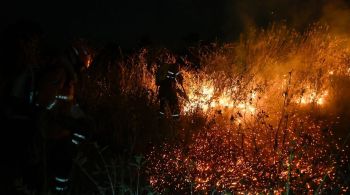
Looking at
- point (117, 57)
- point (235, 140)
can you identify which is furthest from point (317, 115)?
point (117, 57)

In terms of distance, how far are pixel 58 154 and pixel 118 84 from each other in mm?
6938

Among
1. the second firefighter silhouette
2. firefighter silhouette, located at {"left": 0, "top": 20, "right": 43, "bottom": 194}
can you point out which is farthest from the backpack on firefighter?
firefighter silhouette, located at {"left": 0, "top": 20, "right": 43, "bottom": 194}

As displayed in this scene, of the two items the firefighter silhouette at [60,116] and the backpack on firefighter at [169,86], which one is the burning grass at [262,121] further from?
the firefighter silhouette at [60,116]

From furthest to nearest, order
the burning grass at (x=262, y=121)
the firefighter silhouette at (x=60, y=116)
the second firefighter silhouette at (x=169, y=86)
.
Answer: the second firefighter silhouette at (x=169, y=86) < the burning grass at (x=262, y=121) < the firefighter silhouette at (x=60, y=116)

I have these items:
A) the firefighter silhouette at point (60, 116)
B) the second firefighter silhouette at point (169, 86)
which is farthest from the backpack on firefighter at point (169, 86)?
the firefighter silhouette at point (60, 116)

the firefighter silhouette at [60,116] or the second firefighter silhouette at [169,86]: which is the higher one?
the second firefighter silhouette at [169,86]

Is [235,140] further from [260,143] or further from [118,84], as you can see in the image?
[118,84]

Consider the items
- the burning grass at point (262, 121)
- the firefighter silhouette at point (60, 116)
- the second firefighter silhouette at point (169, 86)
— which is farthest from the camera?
the second firefighter silhouette at point (169, 86)

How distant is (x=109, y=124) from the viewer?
27.3ft

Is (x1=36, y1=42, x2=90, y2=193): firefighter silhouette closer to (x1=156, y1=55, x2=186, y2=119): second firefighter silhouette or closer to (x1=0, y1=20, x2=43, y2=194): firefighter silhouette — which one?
(x1=0, y1=20, x2=43, y2=194): firefighter silhouette

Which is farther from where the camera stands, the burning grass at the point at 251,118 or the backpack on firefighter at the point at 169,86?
the backpack on firefighter at the point at 169,86

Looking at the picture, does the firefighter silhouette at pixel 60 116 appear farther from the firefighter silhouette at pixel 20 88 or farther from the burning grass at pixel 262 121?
the burning grass at pixel 262 121

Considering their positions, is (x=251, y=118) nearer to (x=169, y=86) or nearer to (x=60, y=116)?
(x=169, y=86)

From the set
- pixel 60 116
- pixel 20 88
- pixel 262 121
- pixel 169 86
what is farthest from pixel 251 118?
pixel 20 88
